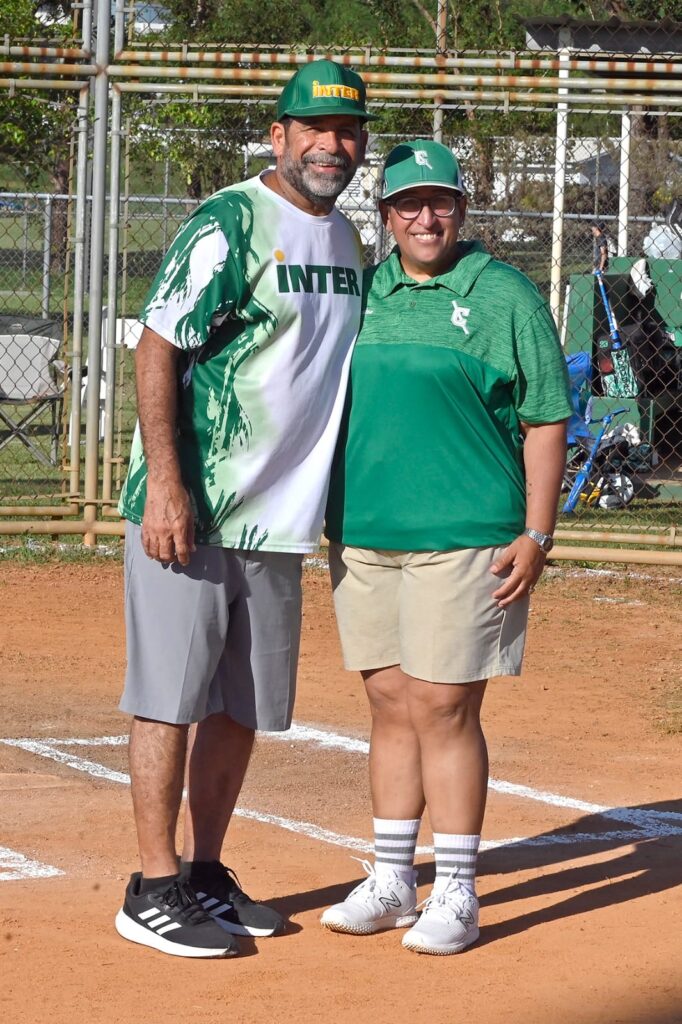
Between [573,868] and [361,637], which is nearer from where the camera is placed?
[361,637]

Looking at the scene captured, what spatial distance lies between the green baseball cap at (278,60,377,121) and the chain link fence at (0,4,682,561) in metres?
3.47

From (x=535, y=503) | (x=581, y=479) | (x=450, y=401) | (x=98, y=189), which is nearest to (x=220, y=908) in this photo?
(x=535, y=503)

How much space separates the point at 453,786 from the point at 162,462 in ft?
3.75

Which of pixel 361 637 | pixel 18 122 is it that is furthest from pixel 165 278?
pixel 18 122

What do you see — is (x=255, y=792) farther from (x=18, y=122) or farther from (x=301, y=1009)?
(x=18, y=122)

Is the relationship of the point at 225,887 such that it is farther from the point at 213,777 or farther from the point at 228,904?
the point at 213,777

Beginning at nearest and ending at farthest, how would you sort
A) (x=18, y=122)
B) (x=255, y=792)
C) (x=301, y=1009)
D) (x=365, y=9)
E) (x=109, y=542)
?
(x=301, y=1009)
(x=255, y=792)
(x=109, y=542)
(x=18, y=122)
(x=365, y=9)

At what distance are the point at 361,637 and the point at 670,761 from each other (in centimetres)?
229

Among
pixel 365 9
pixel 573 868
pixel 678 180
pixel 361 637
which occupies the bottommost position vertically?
pixel 573 868

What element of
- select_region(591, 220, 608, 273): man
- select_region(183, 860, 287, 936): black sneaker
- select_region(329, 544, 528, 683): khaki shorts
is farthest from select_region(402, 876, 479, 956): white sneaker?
select_region(591, 220, 608, 273): man

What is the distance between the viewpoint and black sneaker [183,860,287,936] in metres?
4.07

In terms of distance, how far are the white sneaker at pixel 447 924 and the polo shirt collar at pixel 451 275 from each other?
1563 mm

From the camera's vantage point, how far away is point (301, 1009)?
3545 millimetres

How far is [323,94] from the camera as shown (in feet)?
12.8
